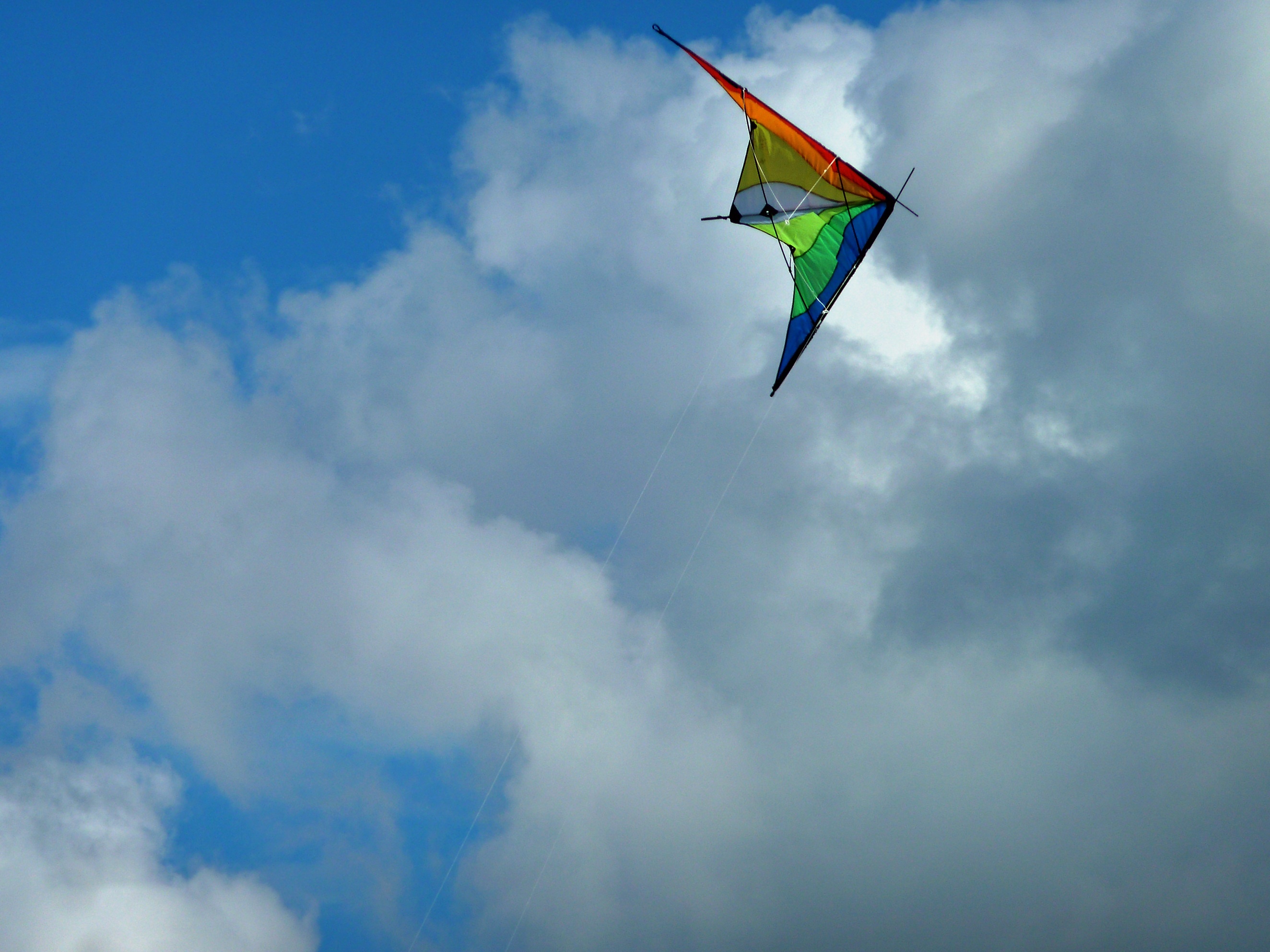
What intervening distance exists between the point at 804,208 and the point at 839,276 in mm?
1903

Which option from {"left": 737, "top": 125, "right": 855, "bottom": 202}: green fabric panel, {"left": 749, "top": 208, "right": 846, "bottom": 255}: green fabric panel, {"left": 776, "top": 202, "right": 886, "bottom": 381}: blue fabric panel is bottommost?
{"left": 776, "top": 202, "right": 886, "bottom": 381}: blue fabric panel

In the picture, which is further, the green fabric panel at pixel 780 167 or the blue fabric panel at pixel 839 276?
the green fabric panel at pixel 780 167

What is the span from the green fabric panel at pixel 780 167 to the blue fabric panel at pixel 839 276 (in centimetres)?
73

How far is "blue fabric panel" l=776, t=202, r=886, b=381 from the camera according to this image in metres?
26.6

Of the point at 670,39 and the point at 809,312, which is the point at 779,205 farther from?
the point at 670,39

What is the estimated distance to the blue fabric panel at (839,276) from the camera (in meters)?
26.6

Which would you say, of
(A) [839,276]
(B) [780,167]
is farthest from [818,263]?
(B) [780,167]

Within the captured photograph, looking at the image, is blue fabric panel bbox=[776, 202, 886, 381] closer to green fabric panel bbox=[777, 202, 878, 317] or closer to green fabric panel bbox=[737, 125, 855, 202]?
green fabric panel bbox=[777, 202, 878, 317]

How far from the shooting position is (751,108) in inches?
1035

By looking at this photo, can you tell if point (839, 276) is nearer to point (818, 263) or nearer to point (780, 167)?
point (818, 263)

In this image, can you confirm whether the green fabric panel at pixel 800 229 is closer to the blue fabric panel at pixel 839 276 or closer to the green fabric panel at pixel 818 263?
the green fabric panel at pixel 818 263

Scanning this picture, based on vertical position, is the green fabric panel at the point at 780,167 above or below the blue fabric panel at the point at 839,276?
above

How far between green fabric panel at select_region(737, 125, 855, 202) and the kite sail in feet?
0.06

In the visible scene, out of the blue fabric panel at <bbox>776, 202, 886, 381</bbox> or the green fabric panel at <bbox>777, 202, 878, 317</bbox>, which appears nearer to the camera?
the blue fabric panel at <bbox>776, 202, 886, 381</bbox>
